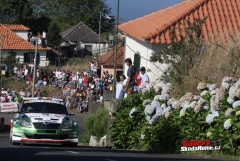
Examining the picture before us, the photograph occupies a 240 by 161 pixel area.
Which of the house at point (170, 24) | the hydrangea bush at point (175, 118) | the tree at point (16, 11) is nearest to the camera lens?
the hydrangea bush at point (175, 118)

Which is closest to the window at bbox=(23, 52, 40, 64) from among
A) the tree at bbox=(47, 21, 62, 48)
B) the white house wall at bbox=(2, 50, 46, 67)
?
the white house wall at bbox=(2, 50, 46, 67)

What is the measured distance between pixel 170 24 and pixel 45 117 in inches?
445

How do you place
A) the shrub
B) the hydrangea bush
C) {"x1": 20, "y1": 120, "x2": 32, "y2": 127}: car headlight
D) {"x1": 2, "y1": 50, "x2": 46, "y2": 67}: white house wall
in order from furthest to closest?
{"x1": 2, "y1": 50, "x2": 46, "y2": 67}: white house wall < the shrub < {"x1": 20, "y1": 120, "x2": 32, "y2": 127}: car headlight < the hydrangea bush

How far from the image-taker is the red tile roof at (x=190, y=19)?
103 feet

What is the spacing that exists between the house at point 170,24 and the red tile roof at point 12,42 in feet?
161

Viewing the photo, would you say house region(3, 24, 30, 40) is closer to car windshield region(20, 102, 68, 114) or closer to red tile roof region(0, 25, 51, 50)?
red tile roof region(0, 25, 51, 50)

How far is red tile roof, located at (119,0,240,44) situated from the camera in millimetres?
31328

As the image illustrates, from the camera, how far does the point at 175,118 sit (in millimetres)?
19375

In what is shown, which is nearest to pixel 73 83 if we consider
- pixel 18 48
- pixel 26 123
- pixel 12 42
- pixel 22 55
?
pixel 18 48

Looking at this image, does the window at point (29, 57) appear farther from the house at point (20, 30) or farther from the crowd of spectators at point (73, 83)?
the crowd of spectators at point (73, 83)

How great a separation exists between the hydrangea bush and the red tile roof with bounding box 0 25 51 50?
61.9 meters

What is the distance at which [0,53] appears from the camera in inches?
3034

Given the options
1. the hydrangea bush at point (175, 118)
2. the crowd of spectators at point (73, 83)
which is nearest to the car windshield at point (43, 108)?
the hydrangea bush at point (175, 118)

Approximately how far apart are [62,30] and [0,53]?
40.3 metres
